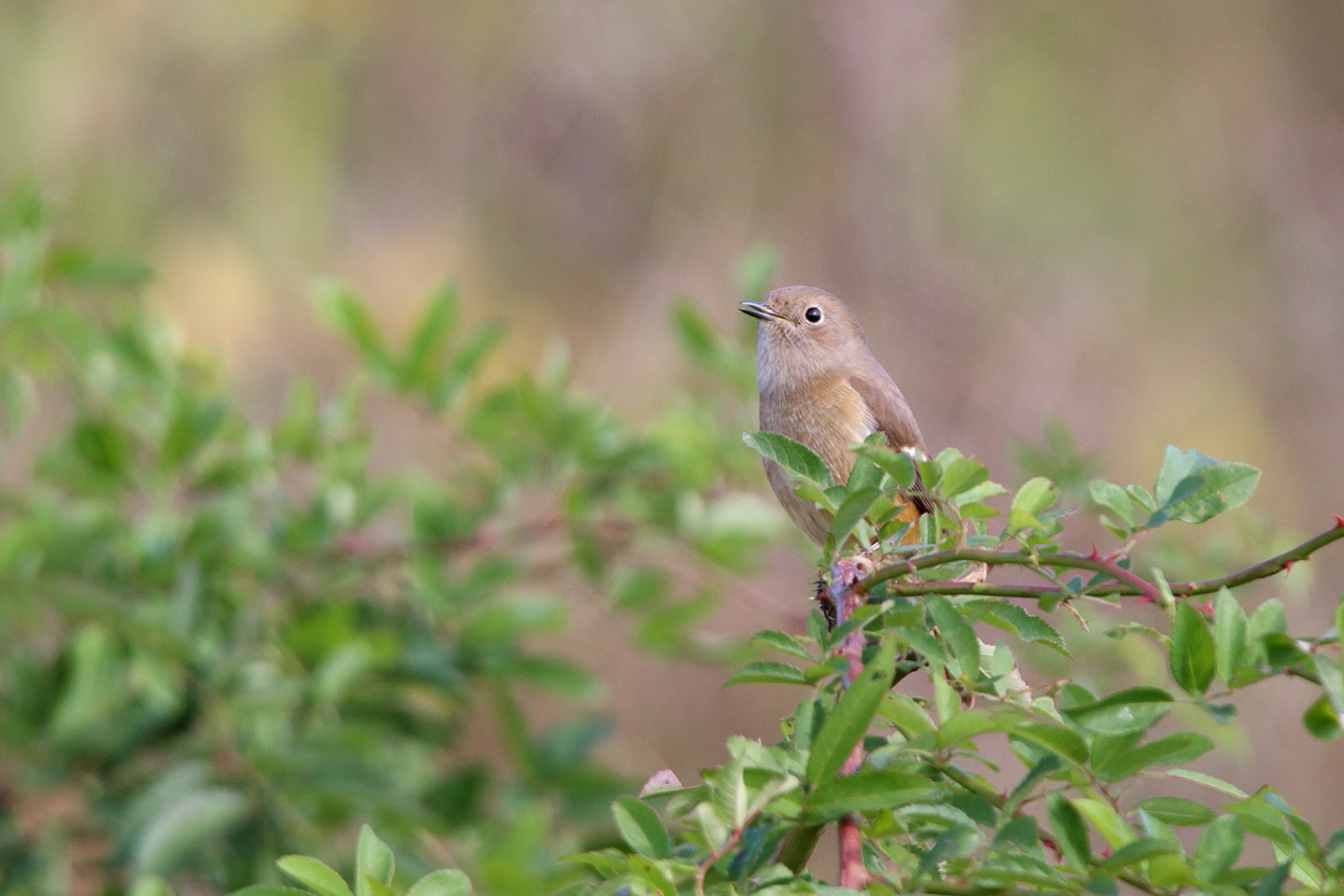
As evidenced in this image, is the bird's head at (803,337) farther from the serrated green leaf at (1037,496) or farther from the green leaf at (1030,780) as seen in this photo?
the green leaf at (1030,780)

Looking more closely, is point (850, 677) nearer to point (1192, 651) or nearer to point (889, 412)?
point (1192, 651)

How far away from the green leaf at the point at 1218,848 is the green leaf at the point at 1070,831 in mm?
98

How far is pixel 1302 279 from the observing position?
830 cm

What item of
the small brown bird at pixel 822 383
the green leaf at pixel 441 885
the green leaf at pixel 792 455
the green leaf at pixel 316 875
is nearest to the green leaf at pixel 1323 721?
the green leaf at pixel 792 455

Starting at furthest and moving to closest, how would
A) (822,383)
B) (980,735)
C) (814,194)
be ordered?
(814,194) → (822,383) → (980,735)

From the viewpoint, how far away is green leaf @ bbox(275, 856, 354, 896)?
4.34 feet

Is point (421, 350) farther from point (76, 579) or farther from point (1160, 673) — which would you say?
point (1160, 673)

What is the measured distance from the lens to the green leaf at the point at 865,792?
1.24m

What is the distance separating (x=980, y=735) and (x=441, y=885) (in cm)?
57

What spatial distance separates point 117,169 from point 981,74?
5.17 meters

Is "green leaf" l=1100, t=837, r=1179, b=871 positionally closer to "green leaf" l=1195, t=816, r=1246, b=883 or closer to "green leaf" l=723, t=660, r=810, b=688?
"green leaf" l=1195, t=816, r=1246, b=883

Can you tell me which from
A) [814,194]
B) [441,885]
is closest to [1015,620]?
[441,885]

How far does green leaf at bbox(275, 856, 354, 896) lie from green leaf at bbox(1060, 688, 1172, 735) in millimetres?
754

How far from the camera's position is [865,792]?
1.25 m
